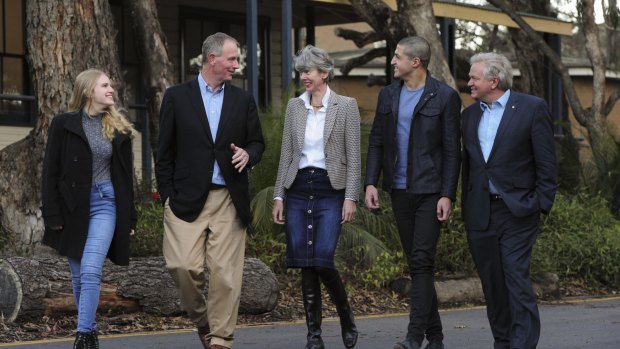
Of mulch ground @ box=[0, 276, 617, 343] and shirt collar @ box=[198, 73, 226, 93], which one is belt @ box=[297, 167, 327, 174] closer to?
shirt collar @ box=[198, 73, 226, 93]

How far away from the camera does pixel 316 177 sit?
8.19 metres

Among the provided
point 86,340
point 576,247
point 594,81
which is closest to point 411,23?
point 576,247

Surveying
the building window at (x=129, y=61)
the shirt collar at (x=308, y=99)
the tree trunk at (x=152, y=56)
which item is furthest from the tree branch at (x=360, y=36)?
the shirt collar at (x=308, y=99)

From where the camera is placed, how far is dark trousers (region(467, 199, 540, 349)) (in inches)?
295

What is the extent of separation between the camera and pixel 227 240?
25.7 feet

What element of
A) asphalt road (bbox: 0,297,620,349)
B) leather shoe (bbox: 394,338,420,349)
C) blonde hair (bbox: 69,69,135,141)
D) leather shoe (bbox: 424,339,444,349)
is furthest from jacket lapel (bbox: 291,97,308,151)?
asphalt road (bbox: 0,297,620,349)

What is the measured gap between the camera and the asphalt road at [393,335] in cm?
905

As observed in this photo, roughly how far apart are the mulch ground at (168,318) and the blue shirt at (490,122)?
139 inches

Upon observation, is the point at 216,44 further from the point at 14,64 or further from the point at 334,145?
the point at 14,64

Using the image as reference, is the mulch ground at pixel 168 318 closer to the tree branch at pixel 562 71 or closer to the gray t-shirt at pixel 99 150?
the gray t-shirt at pixel 99 150

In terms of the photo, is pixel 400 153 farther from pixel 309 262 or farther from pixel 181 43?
pixel 181 43

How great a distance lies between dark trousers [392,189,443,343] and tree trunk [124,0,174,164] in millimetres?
6782

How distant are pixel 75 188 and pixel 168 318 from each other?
9.57 feet

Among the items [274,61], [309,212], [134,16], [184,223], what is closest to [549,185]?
[309,212]
